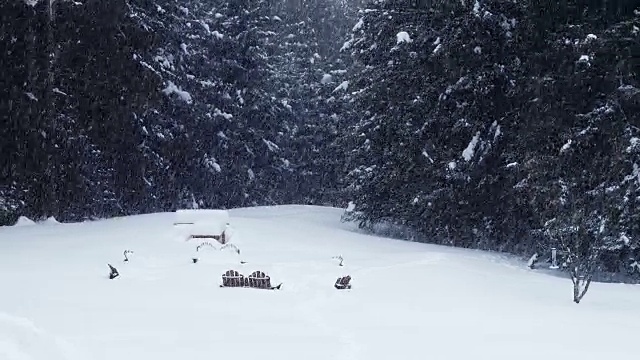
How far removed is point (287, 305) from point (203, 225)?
21.0 ft

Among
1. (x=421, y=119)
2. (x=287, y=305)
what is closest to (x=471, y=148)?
(x=421, y=119)

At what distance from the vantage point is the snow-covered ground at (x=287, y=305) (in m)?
7.41

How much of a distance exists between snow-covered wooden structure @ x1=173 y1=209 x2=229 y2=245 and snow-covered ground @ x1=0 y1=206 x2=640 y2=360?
40cm

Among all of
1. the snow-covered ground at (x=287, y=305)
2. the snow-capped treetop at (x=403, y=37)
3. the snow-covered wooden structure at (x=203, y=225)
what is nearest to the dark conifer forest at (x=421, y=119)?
the snow-capped treetop at (x=403, y=37)

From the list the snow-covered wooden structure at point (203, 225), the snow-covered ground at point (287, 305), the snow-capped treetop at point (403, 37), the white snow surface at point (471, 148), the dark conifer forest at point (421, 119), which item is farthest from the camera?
the snow-capped treetop at point (403, 37)

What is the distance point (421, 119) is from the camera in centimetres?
2066

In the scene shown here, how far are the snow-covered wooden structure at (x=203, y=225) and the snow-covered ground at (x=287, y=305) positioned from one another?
40 cm

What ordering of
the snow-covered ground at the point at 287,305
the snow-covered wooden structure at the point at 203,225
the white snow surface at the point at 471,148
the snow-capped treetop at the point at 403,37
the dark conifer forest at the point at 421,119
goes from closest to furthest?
the snow-covered ground at the point at 287,305 → the snow-covered wooden structure at the point at 203,225 → the dark conifer forest at the point at 421,119 → the white snow surface at the point at 471,148 → the snow-capped treetop at the point at 403,37

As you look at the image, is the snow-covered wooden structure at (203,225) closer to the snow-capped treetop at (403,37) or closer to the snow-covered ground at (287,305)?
the snow-covered ground at (287,305)

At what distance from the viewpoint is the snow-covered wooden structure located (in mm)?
15344

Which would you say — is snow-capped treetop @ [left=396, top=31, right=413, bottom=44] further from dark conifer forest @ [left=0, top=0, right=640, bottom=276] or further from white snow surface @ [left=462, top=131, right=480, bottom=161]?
white snow surface @ [left=462, top=131, right=480, bottom=161]

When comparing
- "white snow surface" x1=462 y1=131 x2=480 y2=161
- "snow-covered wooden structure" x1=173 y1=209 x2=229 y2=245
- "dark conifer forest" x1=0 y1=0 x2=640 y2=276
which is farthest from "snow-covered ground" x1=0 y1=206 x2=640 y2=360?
"white snow surface" x1=462 y1=131 x2=480 y2=161

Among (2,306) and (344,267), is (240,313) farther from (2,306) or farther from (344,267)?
(344,267)

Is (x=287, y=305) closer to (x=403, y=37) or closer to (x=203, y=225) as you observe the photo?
(x=203, y=225)
